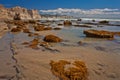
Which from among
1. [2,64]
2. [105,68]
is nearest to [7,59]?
[2,64]

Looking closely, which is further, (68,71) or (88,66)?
(88,66)

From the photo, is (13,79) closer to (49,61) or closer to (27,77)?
(27,77)

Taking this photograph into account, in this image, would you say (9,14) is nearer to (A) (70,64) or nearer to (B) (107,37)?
(B) (107,37)

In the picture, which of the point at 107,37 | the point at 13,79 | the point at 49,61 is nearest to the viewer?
the point at 13,79

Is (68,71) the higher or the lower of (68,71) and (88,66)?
the higher

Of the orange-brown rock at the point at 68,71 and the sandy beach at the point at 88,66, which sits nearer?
the orange-brown rock at the point at 68,71

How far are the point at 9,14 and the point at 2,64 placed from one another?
11537 cm

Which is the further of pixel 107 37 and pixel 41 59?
pixel 107 37

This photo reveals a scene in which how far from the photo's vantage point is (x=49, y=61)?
8812 millimetres

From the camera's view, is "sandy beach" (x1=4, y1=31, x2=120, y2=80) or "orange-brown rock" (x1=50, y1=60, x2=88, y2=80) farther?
"sandy beach" (x1=4, y1=31, x2=120, y2=80)

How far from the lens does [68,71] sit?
7.07 metres

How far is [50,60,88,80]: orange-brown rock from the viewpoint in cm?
675

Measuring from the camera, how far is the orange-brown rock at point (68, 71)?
6752mm

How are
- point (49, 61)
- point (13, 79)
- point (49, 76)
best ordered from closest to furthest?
1. point (13, 79)
2. point (49, 76)
3. point (49, 61)
